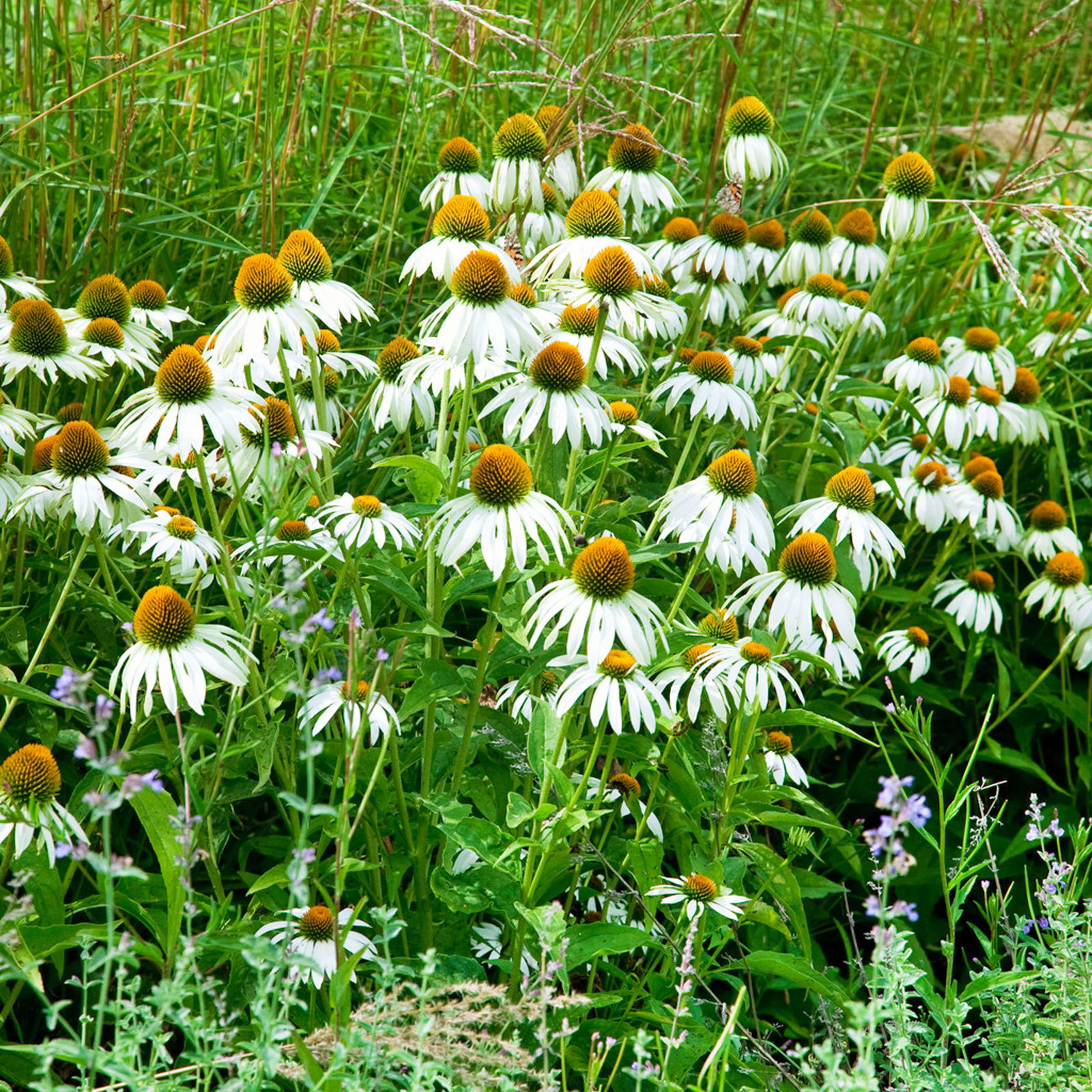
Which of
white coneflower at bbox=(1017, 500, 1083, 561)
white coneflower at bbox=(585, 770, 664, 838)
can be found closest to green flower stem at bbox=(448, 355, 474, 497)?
white coneflower at bbox=(585, 770, 664, 838)

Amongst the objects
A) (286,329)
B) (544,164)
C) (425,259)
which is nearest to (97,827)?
(286,329)

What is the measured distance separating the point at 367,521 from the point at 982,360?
173cm

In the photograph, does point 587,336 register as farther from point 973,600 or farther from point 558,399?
point 973,600

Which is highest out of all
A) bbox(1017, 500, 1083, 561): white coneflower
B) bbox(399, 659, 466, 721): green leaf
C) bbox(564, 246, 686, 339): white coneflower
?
bbox(564, 246, 686, 339): white coneflower

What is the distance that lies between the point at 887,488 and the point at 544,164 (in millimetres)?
1017

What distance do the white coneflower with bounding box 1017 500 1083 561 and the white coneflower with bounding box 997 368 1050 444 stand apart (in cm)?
18

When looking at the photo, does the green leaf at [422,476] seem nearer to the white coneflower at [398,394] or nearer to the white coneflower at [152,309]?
the white coneflower at [398,394]

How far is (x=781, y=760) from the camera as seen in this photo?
1994 mm

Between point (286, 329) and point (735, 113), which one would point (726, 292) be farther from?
point (286, 329)

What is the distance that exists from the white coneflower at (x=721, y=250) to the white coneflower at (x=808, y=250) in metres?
0.18

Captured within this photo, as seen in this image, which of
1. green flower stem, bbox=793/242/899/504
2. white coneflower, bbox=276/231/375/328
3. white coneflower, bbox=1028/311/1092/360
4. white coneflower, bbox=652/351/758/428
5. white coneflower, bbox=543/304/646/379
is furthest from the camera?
white coneflower, bbox=1028/311/1092/360

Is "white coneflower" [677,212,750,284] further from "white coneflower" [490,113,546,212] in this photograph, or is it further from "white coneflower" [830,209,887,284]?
"white coneflower" [490,113,546,212]

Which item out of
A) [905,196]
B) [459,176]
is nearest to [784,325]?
[905,196]

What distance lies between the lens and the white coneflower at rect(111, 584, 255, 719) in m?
1.49
